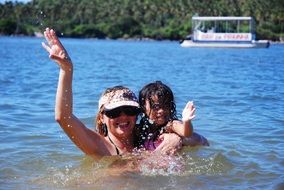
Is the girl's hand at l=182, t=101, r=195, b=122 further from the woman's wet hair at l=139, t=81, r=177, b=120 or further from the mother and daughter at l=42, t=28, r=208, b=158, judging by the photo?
the woman's wet hair at l=139, t=81, r=177, b=120

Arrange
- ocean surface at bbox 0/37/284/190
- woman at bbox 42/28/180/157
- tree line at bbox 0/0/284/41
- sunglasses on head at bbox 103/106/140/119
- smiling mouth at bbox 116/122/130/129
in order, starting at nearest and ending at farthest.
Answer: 1. woman at bbox 42/28/180/157
2. sunglasses on head at bbox 103/106/140/119
3. smiling mouth at bbox 116/122/130/129
4. ocean surface at bbox 0/37/284/190
5. tree line at bbox 0/0/284/41

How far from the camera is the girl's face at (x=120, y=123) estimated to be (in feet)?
16.6

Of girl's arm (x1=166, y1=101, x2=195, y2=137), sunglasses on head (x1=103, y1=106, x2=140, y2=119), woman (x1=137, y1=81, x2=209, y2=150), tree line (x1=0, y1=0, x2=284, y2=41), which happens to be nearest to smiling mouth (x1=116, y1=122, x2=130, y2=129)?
sunglasses on head (x1=103, y1=106, x2=140, y2=119)

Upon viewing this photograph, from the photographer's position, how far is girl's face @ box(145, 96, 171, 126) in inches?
222

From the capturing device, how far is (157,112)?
224 inches

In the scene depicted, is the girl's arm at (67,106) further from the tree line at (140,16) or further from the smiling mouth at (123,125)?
the tree line at (140,16)

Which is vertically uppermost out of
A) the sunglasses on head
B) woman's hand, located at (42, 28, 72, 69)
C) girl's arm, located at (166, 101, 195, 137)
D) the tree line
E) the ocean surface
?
woman's hand, located at (42, 28, 72, 69)

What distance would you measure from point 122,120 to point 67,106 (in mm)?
689

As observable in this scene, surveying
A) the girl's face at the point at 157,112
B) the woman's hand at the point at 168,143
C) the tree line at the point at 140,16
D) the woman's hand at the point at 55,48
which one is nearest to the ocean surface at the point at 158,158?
the woman's hand at the point at 168,143

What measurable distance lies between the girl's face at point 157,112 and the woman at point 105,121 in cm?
21

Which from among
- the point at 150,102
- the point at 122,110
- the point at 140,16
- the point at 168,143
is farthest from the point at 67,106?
the point at 140,16

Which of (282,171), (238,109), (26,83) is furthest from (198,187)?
(26,83)

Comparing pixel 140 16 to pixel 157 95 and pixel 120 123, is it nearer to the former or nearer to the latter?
pixel 157 95

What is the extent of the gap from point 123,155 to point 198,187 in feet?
2.47
